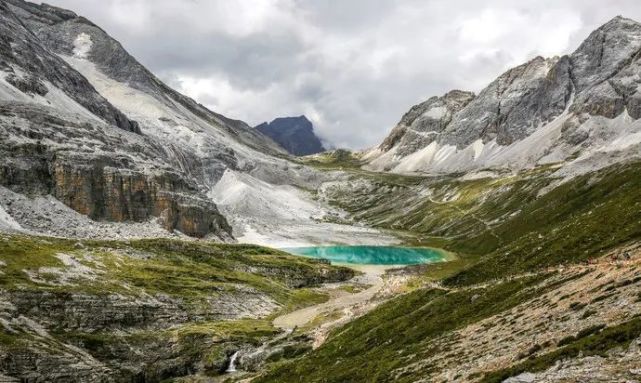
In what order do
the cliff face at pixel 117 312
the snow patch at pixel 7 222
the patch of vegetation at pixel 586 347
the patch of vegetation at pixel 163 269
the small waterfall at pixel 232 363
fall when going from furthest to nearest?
the snow patch at pixel 7 222, the patch of vegetation at pixel 163 269, the small waterfall at pixel 232 363, the cliff face at pixel 117 312, the patch of vegetation at pixel 586 347

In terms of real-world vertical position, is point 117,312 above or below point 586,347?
below

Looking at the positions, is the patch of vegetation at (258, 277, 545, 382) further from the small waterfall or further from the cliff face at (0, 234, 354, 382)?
the cliff face at (0, 234, 354, 382)

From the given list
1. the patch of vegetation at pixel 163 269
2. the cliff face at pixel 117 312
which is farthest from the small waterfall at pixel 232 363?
the patch of vegetation at pixel 163 269

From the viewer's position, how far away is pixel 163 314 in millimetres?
115312

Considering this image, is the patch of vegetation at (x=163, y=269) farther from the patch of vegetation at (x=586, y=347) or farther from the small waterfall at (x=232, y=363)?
the patch of vegetation at (x=586, y=347)

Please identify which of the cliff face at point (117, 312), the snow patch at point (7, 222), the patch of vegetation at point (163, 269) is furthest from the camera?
the snow patch at point (7, 222)

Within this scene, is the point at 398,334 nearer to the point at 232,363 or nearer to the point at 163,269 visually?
the point at 232,363

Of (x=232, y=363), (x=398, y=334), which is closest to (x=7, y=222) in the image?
(x=232, y=363)

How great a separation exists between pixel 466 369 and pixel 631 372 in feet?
48.8

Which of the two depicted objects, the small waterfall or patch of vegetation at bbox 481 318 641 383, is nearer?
patch of vegetation at bbox 481 318 641 383

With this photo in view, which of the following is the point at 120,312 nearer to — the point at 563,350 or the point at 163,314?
the point at 163,314

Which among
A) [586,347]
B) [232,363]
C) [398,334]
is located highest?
[586,347]

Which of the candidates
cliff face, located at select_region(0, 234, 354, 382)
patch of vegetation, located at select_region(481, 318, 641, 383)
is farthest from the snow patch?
patch of vegetation, located at select_region(481, 318, 641, 383)

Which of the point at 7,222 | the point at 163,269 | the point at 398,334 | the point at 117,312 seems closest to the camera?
the point at 398,334
